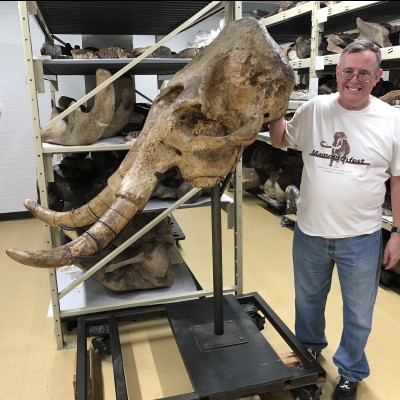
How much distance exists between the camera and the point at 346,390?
217 cm

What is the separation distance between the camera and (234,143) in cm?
162

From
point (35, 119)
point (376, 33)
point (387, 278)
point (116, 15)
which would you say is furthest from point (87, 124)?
point (387, 278)

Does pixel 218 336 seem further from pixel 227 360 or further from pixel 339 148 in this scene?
pixel 339 148

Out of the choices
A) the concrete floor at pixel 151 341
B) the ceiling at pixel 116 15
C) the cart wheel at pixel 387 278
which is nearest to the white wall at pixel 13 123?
the concrete floor at pixel 151 341

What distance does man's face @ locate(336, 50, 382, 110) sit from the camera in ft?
6.08

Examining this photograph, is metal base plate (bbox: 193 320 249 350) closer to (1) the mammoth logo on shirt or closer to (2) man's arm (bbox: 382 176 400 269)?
(2) man's arm (bbox: 382 176 400 269)

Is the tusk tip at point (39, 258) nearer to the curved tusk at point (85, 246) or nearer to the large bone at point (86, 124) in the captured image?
the curved tusk at point (85, 246)

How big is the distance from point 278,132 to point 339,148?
33 centimetres

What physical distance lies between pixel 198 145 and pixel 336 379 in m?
1.61

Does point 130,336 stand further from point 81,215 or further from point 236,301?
point 81,215

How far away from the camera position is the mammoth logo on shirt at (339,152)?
1.96 metres

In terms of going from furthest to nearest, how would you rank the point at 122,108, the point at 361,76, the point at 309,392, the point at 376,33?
the point at 376,33 → the point at 122,108 → the point at 309,392 → the point at 361,76

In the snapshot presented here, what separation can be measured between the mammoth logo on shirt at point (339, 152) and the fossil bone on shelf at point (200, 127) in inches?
16.2

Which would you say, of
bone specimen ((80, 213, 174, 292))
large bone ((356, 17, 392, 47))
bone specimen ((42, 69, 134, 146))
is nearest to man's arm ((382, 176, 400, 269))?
bone specimen ((80, 213, 174, 292))
